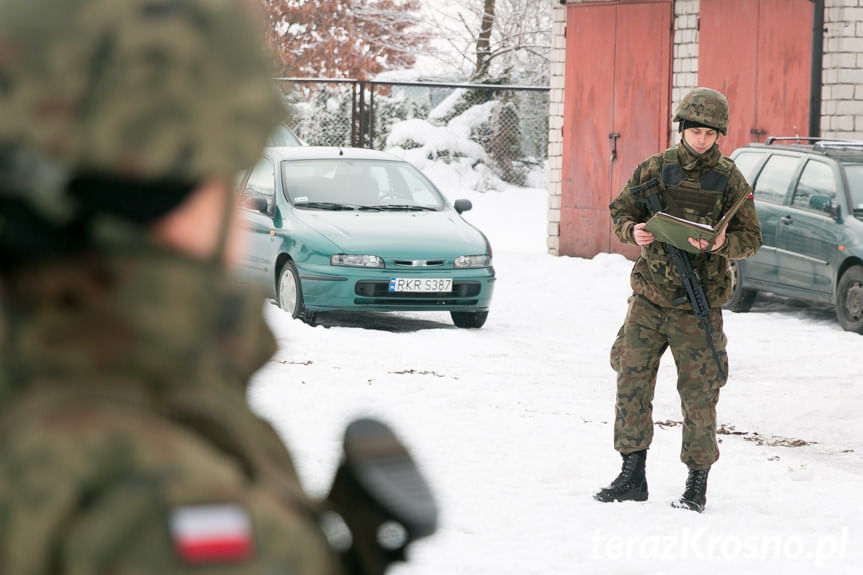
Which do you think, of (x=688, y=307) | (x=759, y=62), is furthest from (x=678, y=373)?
(x=759, y=62)

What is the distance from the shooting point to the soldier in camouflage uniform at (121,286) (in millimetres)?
774

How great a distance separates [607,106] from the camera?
1666 centimetres

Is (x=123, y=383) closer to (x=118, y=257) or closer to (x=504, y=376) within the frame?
(x=118, y=257)

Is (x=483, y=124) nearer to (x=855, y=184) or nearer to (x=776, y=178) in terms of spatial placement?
(x=776, y=178)

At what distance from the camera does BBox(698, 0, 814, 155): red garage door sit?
600 inches

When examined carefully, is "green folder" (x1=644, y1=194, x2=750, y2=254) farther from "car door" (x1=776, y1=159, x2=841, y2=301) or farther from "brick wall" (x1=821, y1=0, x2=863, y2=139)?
"brick wall" (x1=821, y1=0, x2=863, y2=139)

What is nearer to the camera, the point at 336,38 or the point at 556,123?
the point at 556,123

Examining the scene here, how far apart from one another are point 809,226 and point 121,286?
11.5 metres

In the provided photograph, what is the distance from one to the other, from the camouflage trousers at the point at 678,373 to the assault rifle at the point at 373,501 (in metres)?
4.50

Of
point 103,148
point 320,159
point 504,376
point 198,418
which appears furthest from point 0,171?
point 320,159

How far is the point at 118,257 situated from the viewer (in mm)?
819

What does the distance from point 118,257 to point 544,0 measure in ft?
95.3

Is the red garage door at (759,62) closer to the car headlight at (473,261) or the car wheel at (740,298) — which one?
Answer: the car wheel at (740,298)

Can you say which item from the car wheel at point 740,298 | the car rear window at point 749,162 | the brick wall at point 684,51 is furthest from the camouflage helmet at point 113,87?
the brick wall at point 684,51
